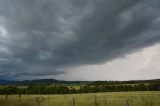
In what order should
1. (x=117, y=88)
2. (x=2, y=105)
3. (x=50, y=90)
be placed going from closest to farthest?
(x=2, y=105), (x=50, y=90), (x=117, y=88)

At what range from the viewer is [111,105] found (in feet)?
110

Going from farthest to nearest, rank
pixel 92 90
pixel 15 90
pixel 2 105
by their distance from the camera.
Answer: pixel 92 90 → pixel 15 90 → pixel 2 105

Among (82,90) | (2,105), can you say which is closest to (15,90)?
(82,90)

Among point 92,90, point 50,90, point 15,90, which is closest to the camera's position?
point 15,90

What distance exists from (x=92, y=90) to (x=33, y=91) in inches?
985

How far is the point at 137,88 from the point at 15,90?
53553 millimetres

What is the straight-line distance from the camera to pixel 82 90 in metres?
96.2

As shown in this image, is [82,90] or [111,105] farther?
[82,90]

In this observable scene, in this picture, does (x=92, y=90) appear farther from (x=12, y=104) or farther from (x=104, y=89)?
(x=12, y=104)

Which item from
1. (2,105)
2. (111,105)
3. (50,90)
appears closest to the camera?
(2,105)

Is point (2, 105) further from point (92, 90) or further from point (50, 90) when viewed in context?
point (92, 90)

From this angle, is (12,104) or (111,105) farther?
(111,105)

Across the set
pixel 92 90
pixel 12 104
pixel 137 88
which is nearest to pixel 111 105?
pixel 12 104

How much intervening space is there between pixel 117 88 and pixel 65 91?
1082 inches
